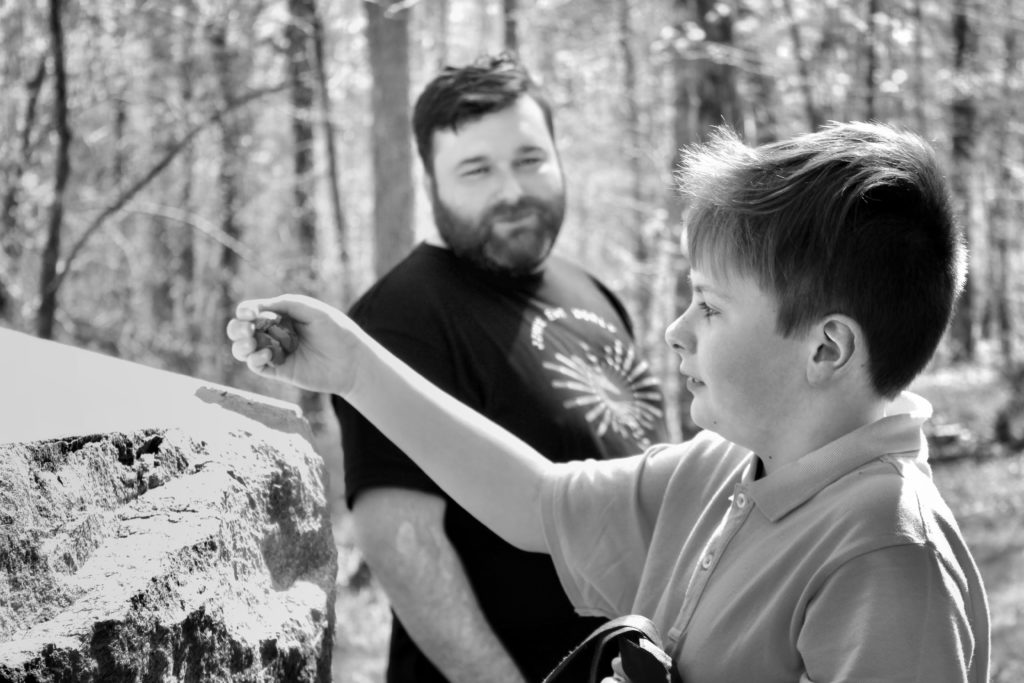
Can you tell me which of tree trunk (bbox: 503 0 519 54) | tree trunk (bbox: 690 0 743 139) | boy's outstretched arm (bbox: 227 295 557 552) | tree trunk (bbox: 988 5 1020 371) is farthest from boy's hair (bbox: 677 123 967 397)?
tree trunk (bbox: 988 5 1020 371)

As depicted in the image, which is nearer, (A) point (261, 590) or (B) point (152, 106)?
(A) point (261, 590)

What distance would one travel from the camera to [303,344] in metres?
1.91

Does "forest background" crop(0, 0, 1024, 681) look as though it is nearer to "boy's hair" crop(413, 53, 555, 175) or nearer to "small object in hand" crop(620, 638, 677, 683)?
"boy's hair" crop(413, 53, 555, 175)

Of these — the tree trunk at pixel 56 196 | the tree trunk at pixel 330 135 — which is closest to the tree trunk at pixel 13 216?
the tree trunk at pixel 56 196

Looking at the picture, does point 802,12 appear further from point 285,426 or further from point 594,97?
point 285,426

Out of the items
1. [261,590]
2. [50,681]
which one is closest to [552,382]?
[261,590]

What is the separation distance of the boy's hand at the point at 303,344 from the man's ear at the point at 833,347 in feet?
2.62

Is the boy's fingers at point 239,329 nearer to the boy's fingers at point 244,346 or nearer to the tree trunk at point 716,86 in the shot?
the boy's fingers at point 244,346

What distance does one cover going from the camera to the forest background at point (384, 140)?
6055 mm

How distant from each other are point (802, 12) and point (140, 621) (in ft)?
24.6

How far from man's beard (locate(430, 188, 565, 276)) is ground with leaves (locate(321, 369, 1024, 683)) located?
324 centimetres

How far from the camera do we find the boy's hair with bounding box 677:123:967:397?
1.42m

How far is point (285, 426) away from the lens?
2.04 meters

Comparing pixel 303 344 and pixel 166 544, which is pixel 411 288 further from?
pixel 166 544
